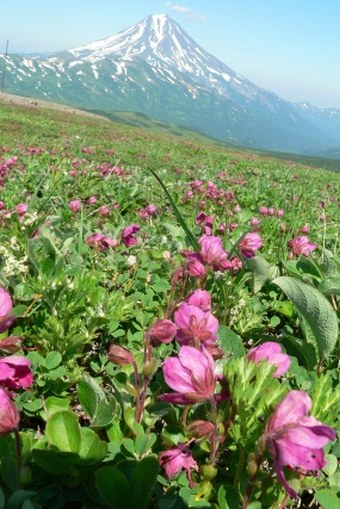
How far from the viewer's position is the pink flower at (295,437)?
1.14 m

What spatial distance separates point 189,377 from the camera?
144cm

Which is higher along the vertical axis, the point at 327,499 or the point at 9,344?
the point at 9,344

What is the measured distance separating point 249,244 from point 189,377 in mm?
1637

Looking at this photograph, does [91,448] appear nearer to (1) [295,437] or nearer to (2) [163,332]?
(2) [163,332]

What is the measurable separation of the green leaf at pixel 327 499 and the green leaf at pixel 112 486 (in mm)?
568

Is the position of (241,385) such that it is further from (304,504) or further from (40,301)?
(40,301)

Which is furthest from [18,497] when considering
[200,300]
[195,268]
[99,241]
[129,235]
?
[129,235]

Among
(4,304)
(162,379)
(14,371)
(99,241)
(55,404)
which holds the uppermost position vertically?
(4,304)

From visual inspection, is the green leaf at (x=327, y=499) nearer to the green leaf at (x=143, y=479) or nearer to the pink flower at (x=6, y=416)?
the green leaf at (x=143, y=479)

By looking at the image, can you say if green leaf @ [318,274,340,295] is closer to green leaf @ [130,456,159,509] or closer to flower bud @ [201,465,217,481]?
flower bud @ [201,465,217,481]

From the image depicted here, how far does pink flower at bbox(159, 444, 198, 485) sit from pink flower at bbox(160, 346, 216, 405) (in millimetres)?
233

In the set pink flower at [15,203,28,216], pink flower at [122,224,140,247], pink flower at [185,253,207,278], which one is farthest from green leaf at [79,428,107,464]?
pink flower at [15,203,28,216]

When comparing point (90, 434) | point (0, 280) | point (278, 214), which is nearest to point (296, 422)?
point (90, 434)

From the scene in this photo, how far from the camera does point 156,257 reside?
144 inches
